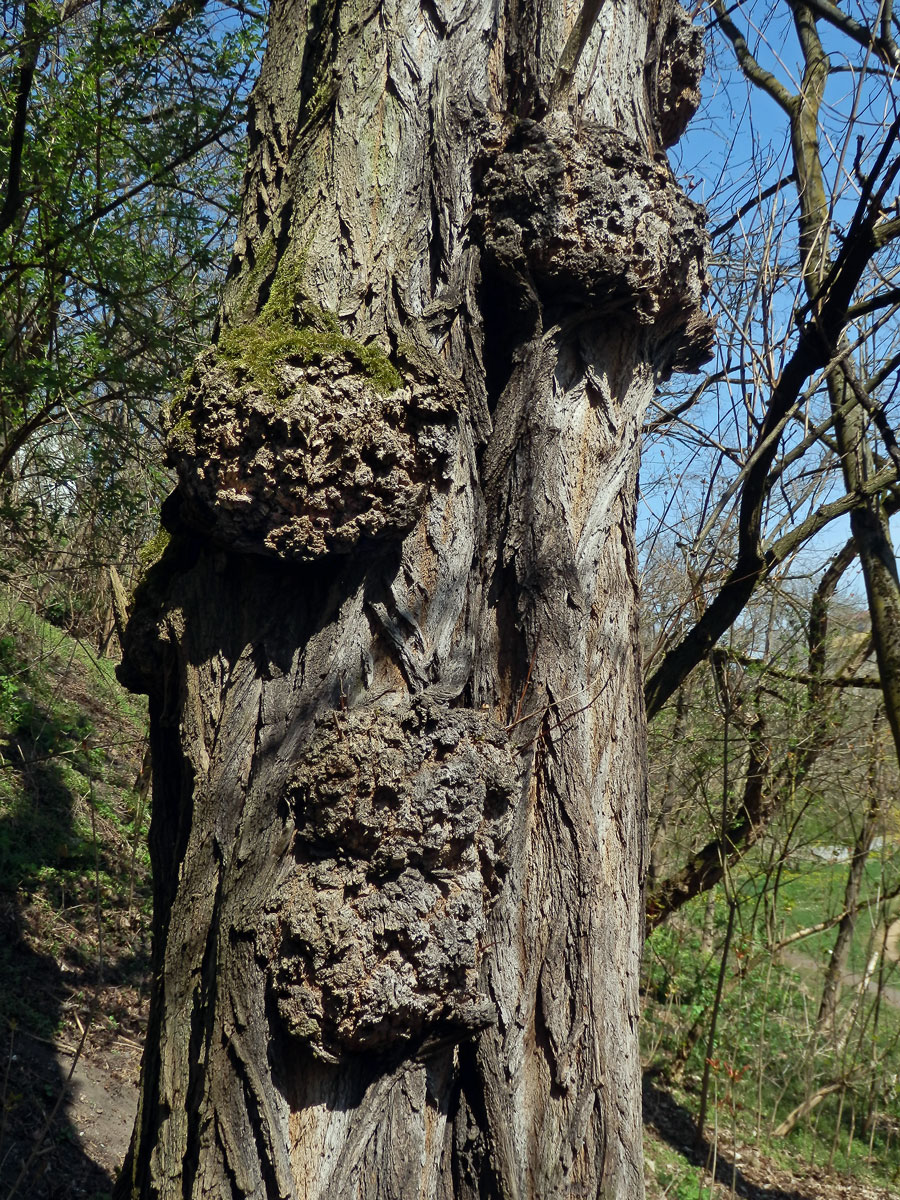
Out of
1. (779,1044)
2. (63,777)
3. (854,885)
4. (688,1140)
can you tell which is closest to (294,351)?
(63,777)

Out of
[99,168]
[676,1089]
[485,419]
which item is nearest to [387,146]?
[485,419]

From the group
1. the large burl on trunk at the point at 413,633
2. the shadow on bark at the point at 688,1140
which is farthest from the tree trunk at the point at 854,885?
the large burl on trunk at the point at 413,633

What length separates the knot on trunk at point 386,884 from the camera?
5.61 feet

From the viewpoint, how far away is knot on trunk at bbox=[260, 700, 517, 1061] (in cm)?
171

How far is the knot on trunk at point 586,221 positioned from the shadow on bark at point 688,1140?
20.3ft

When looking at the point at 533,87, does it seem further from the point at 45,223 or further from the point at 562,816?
the point at 45,223

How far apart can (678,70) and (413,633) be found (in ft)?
6.43

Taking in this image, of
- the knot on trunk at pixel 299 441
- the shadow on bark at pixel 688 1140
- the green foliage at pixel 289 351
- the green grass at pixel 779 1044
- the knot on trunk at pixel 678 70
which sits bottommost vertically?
the shadow on bark at pixel 688 1140

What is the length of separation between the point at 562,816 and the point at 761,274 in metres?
3.07

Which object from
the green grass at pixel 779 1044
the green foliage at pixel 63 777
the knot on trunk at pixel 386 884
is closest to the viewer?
the knot on trunk at pixel 386 884

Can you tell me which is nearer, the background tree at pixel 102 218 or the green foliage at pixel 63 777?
the background tree at pixel 102 218

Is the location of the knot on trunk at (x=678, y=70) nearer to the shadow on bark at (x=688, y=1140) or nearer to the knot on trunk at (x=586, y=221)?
the knot on trunk at (x=586, y=221)

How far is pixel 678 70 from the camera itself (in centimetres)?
270

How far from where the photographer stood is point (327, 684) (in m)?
1.90
